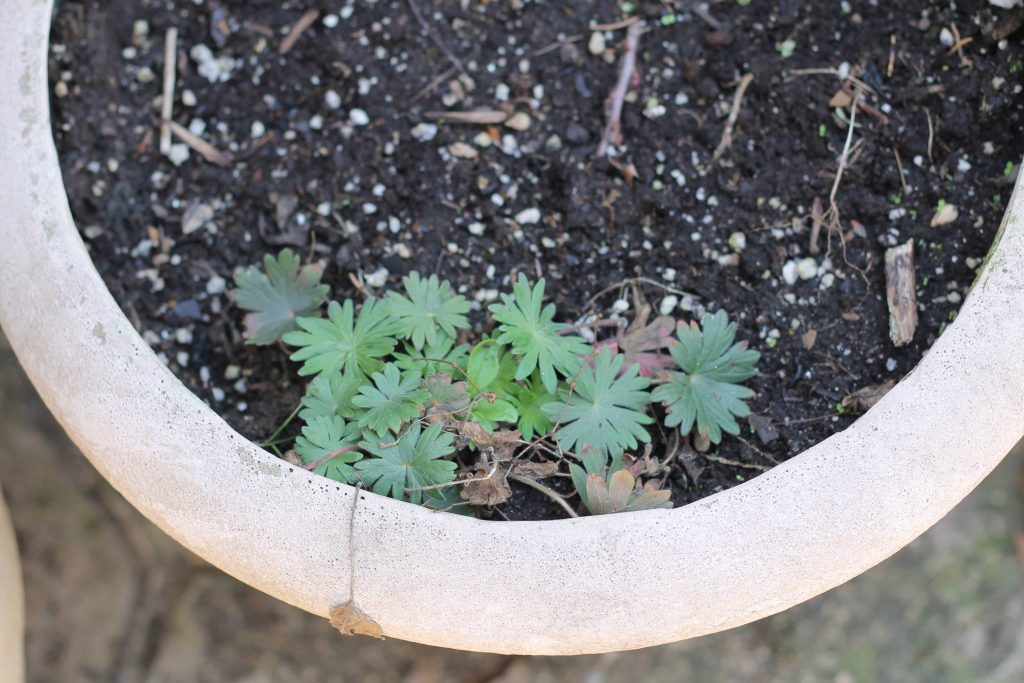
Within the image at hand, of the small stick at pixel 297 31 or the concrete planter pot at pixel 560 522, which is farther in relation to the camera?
the small stick at pixel 297 31

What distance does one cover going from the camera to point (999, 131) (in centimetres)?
122

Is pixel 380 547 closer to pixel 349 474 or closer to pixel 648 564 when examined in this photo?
pixel 349 474

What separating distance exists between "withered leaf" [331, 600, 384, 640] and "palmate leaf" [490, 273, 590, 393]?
32 centimetres

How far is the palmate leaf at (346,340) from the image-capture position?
113 cm

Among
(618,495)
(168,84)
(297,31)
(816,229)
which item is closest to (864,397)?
(816,229)

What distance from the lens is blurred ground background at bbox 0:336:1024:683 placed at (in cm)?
171

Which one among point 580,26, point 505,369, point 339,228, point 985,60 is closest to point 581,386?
point 505,369

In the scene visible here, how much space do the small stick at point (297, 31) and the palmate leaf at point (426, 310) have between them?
47cm

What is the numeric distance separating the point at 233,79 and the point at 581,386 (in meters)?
0.73

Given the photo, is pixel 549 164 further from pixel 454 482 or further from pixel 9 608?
pixel 9 608

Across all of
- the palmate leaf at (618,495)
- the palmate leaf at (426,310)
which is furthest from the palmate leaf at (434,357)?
the palmate leaf at (618,495)

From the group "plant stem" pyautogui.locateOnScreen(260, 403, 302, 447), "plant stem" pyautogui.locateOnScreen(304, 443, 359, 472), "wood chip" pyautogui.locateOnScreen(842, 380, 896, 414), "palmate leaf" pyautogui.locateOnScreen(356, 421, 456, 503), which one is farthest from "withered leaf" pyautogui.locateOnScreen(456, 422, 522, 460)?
"wood chip" pyautogui.locateOnScreen(842, 380, 896, 414)

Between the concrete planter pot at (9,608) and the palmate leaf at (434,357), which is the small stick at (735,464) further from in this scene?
the concrete planter pot at (9,608)

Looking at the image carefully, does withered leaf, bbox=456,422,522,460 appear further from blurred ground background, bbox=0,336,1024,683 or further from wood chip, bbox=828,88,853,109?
blurred ground background, bbox=0,336,1024,683
